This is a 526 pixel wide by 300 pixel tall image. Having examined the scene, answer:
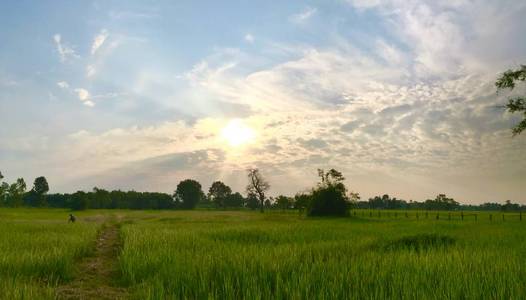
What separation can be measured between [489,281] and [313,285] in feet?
10.0

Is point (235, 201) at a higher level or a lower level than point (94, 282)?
higher

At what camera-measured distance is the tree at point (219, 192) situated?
610ft

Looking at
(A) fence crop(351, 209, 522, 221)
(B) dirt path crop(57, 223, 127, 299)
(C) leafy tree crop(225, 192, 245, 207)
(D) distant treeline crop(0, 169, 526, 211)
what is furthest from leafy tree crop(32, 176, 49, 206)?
(B) dirt path crop(57, 223, 127, 299)

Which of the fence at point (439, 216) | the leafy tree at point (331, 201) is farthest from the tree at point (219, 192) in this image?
the leafy tree at point (331, 201)

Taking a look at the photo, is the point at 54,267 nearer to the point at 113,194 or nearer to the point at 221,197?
the point at 113,194

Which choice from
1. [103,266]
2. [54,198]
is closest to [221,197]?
[54,198]

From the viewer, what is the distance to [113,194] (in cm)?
16300

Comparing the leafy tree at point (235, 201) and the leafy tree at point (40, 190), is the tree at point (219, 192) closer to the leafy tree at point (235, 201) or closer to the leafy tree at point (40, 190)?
the leafy tree at point (235, 201)

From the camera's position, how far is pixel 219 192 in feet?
622

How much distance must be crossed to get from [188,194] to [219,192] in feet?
47.3

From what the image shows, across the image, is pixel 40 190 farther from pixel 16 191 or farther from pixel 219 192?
pixel 219 192

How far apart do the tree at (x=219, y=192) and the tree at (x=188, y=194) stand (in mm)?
6353

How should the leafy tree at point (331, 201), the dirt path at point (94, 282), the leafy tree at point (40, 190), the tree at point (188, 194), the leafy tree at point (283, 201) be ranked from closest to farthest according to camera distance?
the dirt path at point (94, 282), the leafy tree at point (331, 201), the leafy tree at point (283, 201), the leafy tree at point (40, 190), the tree at point (188, 194)

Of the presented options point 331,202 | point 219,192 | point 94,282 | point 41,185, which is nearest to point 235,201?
point 219,192
